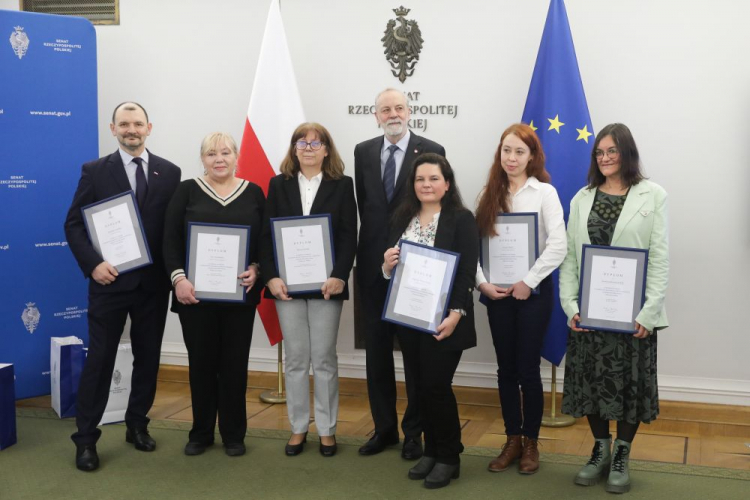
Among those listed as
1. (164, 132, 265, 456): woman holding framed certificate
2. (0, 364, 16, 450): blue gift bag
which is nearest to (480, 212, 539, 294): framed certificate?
(164, 132, 265, 456): woman holding framed certificate

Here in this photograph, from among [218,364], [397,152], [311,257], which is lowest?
[218,364]

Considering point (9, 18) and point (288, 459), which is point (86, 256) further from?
point (9, 18)

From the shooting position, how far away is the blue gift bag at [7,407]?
12.2ft

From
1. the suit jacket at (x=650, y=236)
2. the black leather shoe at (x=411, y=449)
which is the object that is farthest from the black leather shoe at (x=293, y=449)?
the suit jacket at (x=650, y=236)

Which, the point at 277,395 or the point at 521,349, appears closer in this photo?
the point at 521,349

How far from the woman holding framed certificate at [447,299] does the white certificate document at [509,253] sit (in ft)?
0.68

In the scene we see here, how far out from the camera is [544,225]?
3285 millimetres

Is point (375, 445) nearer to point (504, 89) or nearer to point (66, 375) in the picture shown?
point (66, 375)

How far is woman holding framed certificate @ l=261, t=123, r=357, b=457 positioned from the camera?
3.46 metres

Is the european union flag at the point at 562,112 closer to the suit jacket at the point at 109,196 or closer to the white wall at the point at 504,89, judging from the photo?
the white wall at the point at 504,89

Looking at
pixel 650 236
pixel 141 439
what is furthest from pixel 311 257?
pixel 650 236

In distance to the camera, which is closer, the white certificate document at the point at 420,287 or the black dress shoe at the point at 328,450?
the white certificate document at the point at 420,287

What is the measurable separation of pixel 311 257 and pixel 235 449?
96 centimetres

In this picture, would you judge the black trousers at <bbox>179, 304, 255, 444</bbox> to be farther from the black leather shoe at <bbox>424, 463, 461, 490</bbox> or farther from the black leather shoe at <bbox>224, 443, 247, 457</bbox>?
the black leather shoe at <bbox>424, 463, 461, 490</bbox>
